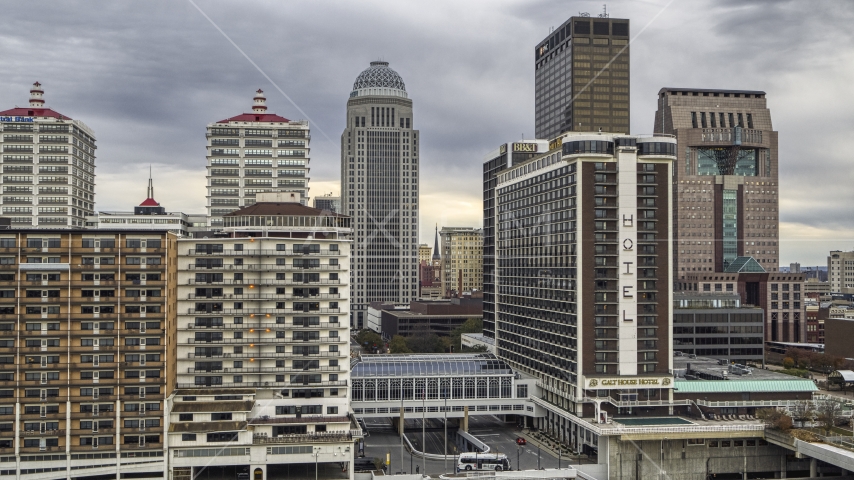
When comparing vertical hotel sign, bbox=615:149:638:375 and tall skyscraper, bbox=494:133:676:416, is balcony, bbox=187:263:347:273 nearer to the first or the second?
tall skyscraper, bbox=494:133:676:416

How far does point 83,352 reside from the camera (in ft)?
301

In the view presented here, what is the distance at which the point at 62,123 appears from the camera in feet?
557

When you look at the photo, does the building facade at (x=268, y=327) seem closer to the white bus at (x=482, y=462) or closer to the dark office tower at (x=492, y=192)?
the white bus at (x=482, y=462)

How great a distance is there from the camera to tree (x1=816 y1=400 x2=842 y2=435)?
3858 inches

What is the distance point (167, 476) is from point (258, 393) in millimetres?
13347

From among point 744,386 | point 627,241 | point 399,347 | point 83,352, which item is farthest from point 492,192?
point 83,352

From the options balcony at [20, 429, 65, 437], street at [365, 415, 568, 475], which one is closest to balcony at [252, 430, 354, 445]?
street at [365, 415, 568, 475]

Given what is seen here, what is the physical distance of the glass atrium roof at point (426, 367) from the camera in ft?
385

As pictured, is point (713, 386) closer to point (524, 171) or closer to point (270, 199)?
point (524, 171)

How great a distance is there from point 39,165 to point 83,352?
303 ft

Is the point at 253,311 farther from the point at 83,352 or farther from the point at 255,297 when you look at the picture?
the point at 83,352

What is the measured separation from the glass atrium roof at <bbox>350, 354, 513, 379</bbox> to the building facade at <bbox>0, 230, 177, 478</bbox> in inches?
1230

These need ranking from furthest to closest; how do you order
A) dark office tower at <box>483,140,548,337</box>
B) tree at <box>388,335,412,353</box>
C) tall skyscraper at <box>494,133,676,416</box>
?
1. tree at <box>388,335,412,353</box>
2. dark office tower at <box>483,140,548,337</box>
3. tall skyscraper at <box>494,133,676,416</box>

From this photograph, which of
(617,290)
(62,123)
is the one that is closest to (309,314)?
(617,290)
